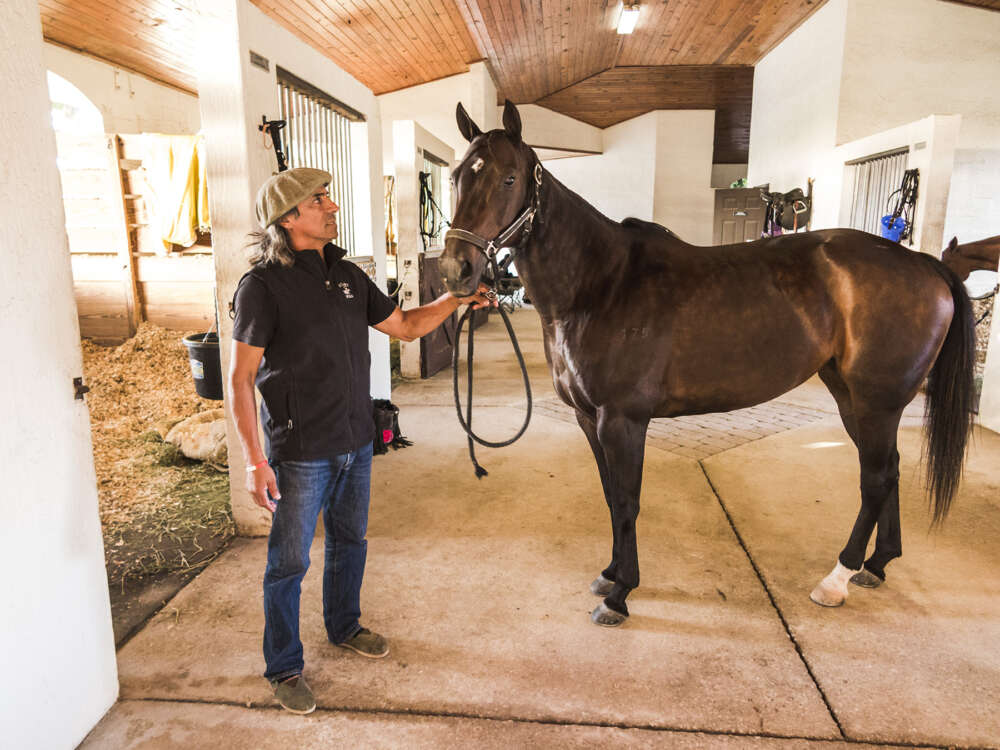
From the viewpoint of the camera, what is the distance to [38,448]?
1386 millimetres

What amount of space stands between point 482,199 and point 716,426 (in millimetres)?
3048

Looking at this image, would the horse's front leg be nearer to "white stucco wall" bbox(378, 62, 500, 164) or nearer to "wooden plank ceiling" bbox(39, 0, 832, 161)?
"wooden plank ceiling" bbox(39, 0, 832, 161)

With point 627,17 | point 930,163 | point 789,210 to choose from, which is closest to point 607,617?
point 930,163

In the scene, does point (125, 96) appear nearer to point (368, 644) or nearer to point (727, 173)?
point (368, 644)

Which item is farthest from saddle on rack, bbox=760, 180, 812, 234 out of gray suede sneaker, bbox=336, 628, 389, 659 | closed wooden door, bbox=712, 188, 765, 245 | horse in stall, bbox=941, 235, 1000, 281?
gray suede sneaker, bbox=336, 628, 389, 659

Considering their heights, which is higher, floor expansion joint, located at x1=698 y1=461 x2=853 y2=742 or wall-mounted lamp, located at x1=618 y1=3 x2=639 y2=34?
wall-mounted lamp, located at x1=618 y1=3 x2=639 y2=34

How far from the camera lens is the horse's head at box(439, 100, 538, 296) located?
177 cm

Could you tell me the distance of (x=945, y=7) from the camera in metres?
6.46

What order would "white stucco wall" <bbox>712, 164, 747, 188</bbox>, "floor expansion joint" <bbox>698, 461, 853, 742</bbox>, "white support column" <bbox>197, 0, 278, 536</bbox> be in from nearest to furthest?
"floor expansion joint" <bbox>698, 461, 853, 742</bbox> → "white support column" <bbox>197, 0, 278, 536</bbox> → "white stucco wall" <bbox>712, 164, 747, 188</bbox>

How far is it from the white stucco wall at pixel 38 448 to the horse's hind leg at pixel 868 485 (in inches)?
89.1

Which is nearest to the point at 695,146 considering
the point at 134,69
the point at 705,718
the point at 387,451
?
the point at 134,69

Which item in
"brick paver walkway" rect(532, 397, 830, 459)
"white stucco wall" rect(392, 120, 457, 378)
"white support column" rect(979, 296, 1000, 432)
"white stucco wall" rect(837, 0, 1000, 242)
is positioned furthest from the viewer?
"white stucco wall" rect(837, 0, 1000, 242)

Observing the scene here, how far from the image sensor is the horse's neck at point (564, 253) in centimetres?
200

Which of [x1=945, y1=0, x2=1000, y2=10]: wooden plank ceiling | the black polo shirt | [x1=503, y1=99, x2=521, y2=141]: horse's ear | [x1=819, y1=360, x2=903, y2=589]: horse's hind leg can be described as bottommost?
[x1=819, y1=360, x2=903, y2=589]: horse's hind leg
